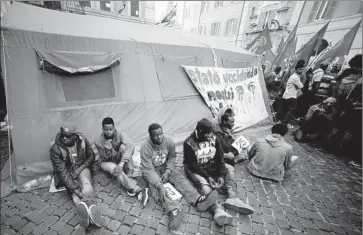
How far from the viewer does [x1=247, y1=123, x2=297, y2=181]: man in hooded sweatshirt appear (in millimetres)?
3389


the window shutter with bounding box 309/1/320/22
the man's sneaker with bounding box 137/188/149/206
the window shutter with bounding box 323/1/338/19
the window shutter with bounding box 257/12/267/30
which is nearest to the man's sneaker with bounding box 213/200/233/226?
the man's sneaker with bounding box 137/188/149/206

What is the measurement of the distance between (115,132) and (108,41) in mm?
2399

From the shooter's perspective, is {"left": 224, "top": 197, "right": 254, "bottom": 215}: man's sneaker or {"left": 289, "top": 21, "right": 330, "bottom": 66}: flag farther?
{"left": 289, "top": 21, "right": 330, "bottom": 66}: flag

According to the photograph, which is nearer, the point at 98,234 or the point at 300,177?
the point at 98,234

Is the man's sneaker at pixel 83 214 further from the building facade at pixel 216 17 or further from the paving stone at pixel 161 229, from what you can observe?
the building facade at pixel 216 17

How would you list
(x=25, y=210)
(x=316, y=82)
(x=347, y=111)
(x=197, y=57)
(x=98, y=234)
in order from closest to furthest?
(x=98, y=234) < (x=25, y=210) < (x=347, y=111) < (x=197, y=57) < (x=316, y=82)

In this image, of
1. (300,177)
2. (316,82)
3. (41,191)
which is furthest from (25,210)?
(316,82)

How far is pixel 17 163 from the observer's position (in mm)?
3219

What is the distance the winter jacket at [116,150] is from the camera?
3451 mm

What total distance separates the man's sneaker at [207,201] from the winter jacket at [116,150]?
164 cm

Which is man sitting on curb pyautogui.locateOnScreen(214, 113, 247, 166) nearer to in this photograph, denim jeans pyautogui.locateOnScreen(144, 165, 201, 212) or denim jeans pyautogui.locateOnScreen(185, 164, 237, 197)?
denim jeans pyautogui.locateOnScreen(185, 164, 237, 197)

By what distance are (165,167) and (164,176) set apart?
0.27m

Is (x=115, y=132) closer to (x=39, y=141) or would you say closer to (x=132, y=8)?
(x=39, y=141)

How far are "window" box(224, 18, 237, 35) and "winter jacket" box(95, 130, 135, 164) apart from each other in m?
23.5
